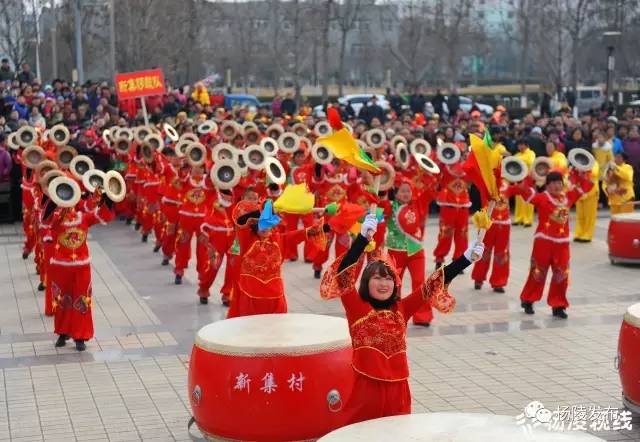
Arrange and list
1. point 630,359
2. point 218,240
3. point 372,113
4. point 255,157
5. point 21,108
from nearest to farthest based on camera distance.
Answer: point 630,359 < point 218,240 < point 255,157 < point 21,108 < point 372,113

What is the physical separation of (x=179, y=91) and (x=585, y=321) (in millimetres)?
19564

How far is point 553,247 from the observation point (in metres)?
11.6

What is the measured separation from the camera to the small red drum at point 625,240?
14891 mm

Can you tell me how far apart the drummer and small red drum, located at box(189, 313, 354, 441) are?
2.40ft

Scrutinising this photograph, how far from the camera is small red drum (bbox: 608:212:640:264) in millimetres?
14891

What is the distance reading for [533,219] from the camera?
19594 millimetres

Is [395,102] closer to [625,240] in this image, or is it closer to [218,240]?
[625,240]

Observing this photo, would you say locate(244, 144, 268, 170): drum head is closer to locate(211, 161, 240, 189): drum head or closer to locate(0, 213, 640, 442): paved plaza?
locate(211, 161, 240, 189): drum head

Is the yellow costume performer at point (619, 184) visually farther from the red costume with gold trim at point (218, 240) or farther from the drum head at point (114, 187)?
the drum head at point (114, 187)

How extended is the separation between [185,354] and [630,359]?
419cm

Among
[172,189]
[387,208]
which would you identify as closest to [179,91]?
[172,189]

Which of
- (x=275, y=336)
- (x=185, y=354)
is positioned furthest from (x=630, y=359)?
(x=185, y=354)

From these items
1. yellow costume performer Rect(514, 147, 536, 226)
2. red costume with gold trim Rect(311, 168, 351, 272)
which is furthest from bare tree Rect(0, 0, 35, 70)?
red costume with gold trim Rect(311, 168, 351, 272)

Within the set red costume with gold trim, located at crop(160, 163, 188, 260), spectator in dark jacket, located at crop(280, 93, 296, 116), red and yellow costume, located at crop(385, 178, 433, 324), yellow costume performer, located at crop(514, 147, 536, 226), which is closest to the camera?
red and yellow costume, located at crop(385, 178, 433, 324)
